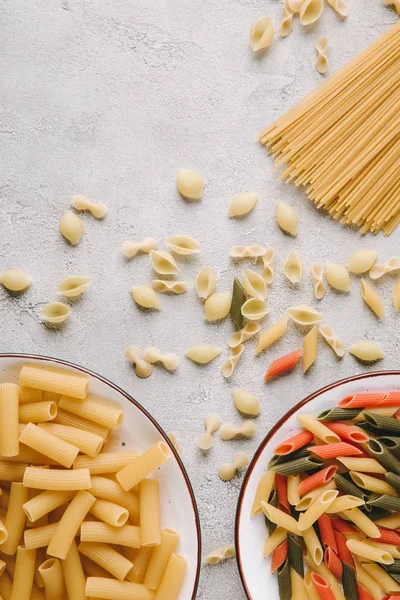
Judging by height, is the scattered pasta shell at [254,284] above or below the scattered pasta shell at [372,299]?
below

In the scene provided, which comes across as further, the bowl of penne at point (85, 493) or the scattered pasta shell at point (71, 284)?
the scattered pasta shell at point (71, 284)

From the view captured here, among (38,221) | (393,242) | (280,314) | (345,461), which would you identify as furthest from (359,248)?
(38,221)

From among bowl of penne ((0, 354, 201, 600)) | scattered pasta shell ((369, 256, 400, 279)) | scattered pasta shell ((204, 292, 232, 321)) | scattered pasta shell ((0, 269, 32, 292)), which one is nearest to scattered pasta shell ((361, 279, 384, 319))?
scattered pasta shell ((369, 256, 400, 279))

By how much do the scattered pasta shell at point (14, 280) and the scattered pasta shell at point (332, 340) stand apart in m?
0.61

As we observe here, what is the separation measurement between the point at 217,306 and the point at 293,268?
0.17 meters

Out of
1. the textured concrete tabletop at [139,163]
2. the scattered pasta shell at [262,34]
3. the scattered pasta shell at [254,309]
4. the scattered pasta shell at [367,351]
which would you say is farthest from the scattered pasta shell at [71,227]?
the scattered pasta shell at [367,351]

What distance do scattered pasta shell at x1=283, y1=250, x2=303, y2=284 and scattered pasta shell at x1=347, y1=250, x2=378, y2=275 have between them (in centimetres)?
11

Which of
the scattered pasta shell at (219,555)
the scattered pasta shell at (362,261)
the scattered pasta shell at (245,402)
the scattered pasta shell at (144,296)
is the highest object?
the scattered pasta shell at (362,261)

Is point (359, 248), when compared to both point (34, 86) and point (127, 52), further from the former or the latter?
point (34, 86)

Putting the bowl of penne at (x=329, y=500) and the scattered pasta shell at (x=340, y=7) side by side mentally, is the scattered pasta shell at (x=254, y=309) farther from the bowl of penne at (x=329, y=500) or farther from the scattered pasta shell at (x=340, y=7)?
the scattered pasta shell at (x=340, y=7)

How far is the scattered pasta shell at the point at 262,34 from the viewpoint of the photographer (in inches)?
52.8

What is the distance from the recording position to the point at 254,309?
53.2 inches

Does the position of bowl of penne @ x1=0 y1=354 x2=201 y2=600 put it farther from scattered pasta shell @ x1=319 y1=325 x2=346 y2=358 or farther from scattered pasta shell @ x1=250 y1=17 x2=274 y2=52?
scattered pasta shell @ x1=250 y1=17 x2=274 y2=52

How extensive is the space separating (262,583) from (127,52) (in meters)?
1.09
